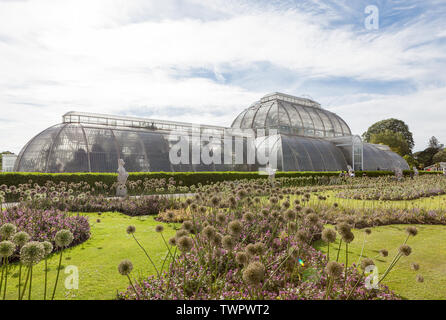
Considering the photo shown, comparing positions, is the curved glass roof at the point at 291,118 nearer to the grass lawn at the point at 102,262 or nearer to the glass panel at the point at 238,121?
the glass panel at the point at 238,121

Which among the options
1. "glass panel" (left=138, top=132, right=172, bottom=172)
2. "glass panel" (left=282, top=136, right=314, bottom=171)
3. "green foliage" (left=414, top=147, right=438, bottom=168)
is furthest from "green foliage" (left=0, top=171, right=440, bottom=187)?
"green foliage" (left=414, top=147, right=438, bottom=168)

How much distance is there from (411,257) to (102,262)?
21.8ft

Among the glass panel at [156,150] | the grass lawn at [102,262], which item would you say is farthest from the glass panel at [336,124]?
the grass lawn at [102,262]

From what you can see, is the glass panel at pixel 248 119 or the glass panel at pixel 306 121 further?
the glass panel at pixel 248 119

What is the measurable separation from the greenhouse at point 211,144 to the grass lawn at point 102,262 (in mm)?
16625

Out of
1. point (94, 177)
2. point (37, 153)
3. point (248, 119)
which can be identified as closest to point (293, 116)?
point (248, 119)

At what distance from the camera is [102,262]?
5.62 metres

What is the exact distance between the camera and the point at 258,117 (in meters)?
42.7

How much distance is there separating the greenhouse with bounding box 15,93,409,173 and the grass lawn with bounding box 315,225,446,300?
20760mm

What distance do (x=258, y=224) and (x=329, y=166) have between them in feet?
109

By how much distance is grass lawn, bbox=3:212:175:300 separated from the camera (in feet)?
14.2

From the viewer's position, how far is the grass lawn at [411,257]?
4.58m
